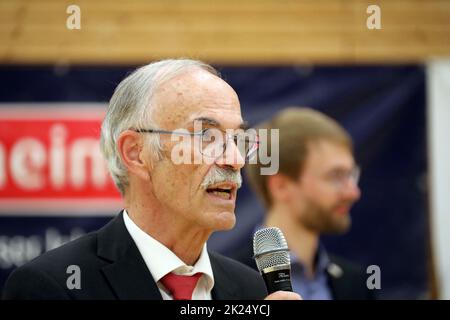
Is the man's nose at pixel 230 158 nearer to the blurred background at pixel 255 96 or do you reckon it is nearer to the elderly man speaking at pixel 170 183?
the elderly man speaking at pixel 170 183

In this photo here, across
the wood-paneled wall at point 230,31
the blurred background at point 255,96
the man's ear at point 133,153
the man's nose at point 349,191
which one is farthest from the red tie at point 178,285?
the wood-paneled wall at point 230,31

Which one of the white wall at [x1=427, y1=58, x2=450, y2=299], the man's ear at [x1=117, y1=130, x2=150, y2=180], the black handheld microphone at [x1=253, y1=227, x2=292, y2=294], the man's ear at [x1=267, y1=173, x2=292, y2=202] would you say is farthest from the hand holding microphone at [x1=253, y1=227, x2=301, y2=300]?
the white wall at [x1=427, y1=58, x2=450, y2=299]

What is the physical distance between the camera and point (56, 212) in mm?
4613

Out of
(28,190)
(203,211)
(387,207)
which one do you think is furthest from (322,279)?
(28,190)

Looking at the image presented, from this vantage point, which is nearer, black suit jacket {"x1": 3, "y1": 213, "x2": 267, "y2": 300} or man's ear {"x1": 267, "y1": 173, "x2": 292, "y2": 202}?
black suit jacket {"x1": 3, "y1": 213, "x2": 267, "y2": 300}

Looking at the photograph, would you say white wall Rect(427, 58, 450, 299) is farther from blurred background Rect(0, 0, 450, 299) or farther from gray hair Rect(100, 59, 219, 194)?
gray hair Rect(100, 59, 219, 194)

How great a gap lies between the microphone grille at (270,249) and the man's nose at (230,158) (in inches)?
7.4

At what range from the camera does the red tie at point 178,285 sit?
79.5 inches

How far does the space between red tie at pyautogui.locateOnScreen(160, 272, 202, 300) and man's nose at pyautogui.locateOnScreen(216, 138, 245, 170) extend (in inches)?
12.0

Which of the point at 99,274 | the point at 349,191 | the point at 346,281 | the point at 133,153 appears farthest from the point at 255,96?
the point at 99,274

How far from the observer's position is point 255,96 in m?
4.64

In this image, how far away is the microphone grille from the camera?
1.86 m

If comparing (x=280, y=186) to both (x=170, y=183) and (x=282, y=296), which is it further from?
(x=282, y=296)

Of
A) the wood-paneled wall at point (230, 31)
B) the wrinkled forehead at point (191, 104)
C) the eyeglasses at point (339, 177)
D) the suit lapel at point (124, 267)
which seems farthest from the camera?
the wood-paneled wall at point (230, 31)
